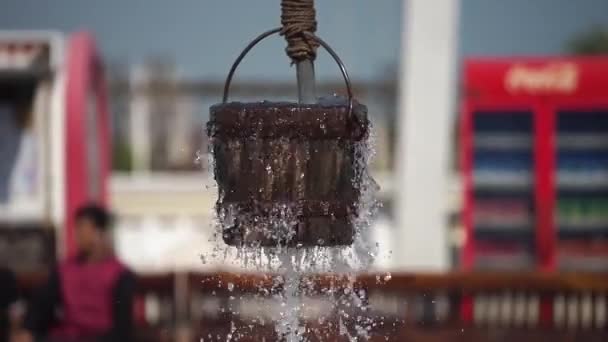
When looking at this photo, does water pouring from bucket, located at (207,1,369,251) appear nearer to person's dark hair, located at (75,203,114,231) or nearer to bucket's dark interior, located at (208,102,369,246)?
bucket's dark interior, located at (208,102,369,246)

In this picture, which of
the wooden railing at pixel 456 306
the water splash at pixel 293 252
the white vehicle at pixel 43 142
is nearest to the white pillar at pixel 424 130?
the wooden railing at pixel 456 306

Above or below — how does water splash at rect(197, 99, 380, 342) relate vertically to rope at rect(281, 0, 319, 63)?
below

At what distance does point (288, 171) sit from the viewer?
8.19 ft

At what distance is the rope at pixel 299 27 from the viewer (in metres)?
2.50

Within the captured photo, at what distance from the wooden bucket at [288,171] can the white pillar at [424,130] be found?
560 centimetres

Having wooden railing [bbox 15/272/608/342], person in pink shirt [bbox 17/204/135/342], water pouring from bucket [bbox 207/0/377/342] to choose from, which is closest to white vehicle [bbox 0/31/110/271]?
wooden railing [bbox 15/272/608/342]

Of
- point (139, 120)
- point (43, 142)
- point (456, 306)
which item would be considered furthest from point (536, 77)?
point (139, 120)

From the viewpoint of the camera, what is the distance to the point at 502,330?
773 cm

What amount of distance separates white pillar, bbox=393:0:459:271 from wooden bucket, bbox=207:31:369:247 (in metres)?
5.60

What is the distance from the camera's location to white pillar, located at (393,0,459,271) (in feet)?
26.5

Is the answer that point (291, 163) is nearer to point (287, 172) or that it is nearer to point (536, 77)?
point (287, 172)

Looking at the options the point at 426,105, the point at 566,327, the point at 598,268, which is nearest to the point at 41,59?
the point at 426,105

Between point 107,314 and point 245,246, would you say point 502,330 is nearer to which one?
point 107,314

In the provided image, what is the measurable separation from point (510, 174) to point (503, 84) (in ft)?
2.32
